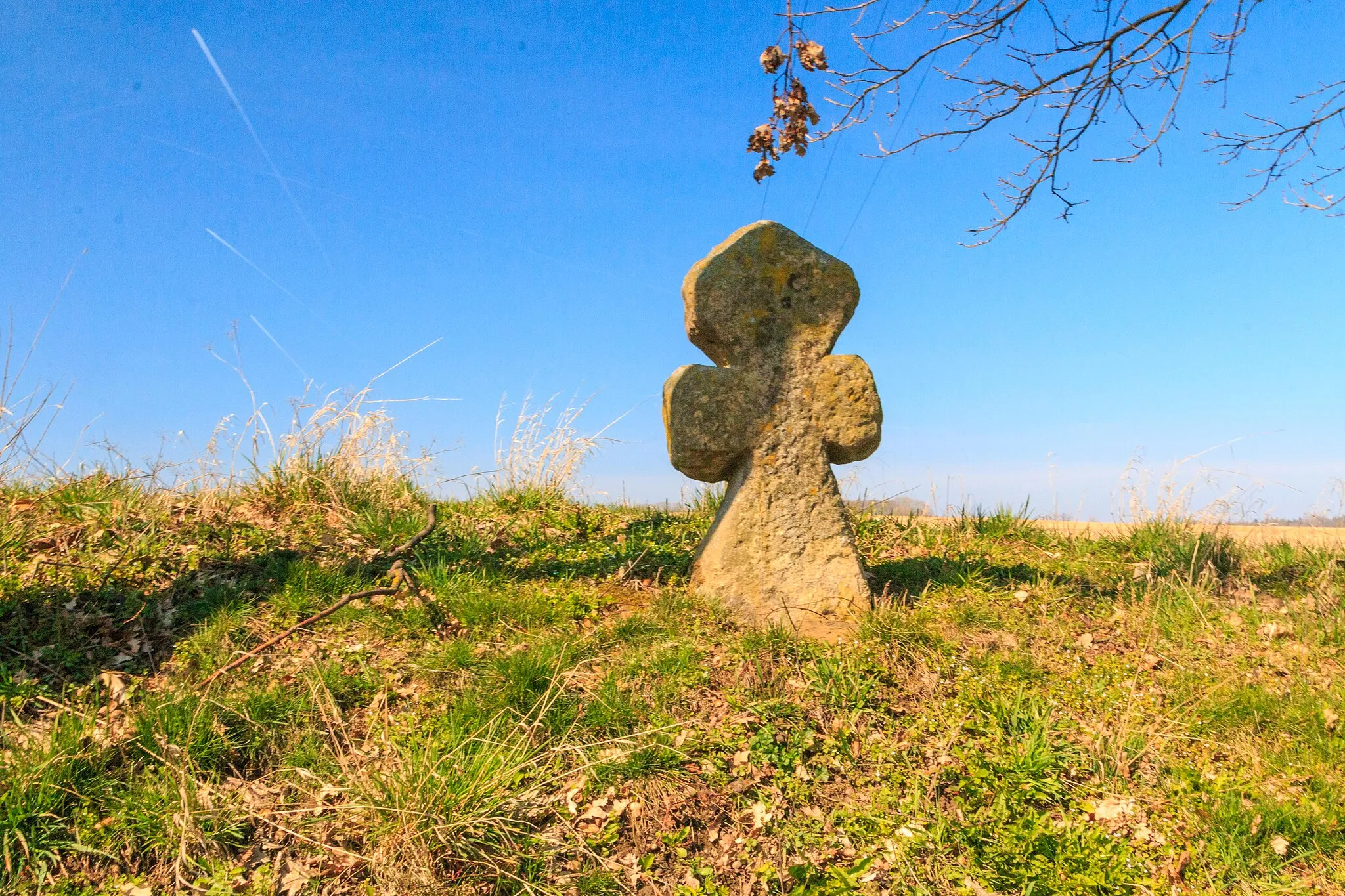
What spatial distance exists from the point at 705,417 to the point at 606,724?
2.15 metres

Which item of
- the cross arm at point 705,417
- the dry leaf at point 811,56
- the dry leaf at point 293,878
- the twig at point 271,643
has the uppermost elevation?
the dry leaf at point 811,56

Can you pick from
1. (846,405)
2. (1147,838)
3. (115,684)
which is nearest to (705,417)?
(846,405)

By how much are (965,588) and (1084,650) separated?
941mm

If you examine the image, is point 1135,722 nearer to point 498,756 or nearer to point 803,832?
point 803,832

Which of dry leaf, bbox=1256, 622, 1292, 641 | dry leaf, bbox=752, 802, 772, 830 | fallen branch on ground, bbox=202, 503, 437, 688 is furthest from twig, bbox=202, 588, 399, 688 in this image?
dry leaf, bbox=1256, 622, 1292, 641

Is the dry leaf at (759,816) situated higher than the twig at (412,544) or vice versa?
the twig at (412,544)

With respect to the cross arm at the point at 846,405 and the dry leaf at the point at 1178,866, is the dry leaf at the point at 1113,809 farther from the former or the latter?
the cross arm at the point at 846,405

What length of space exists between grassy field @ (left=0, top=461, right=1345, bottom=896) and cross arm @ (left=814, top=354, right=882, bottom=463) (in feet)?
3.80

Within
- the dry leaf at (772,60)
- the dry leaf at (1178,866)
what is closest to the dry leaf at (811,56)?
the dry leaf at (772,60)

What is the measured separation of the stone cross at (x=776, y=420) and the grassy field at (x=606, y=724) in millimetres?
370

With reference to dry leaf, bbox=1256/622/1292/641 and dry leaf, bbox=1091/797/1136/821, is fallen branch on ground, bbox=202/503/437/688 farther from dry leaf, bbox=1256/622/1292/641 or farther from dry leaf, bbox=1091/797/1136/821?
dry leaf, bbox=1256/622/1292/641

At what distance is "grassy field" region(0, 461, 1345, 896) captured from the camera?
3748mm

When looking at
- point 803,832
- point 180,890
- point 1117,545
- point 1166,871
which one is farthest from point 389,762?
point 1117,545

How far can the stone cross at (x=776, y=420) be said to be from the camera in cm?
568
